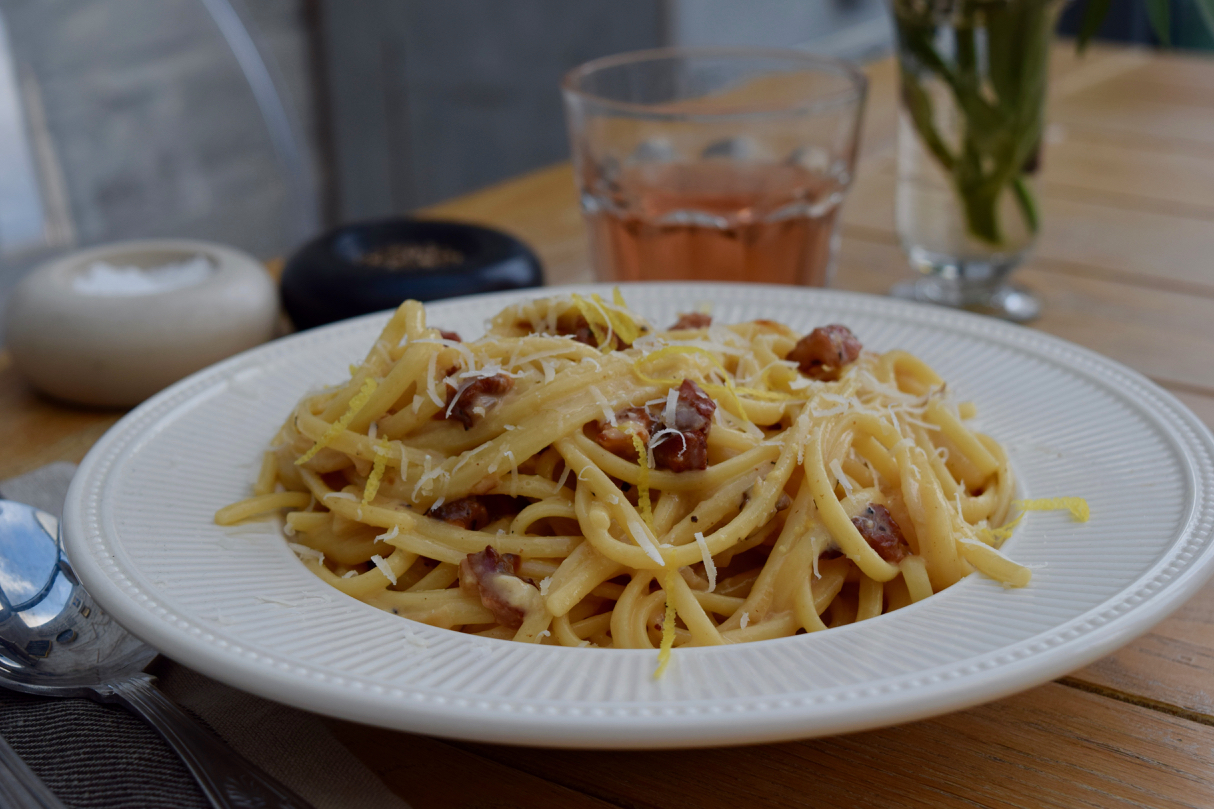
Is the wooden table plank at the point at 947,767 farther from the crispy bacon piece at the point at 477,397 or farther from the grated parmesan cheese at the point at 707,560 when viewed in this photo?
the crispy bacon piece at the point at 477,397

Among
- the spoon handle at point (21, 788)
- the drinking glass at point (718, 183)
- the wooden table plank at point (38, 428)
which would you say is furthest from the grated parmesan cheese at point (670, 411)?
the wooden table plank at point (38, 428)

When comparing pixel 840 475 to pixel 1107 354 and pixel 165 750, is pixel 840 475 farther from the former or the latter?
pixel 1107 354

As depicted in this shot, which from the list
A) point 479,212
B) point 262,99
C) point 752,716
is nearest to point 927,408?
point 752,716

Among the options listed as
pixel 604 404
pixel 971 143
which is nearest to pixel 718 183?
pixel 971 143

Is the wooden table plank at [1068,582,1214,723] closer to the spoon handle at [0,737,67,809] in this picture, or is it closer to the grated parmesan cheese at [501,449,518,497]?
the grated parmesan cheese at [501,449,518,497]

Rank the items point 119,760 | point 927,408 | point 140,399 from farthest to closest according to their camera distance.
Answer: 1. point 140,399
2. point 927,408
3. point 119,760

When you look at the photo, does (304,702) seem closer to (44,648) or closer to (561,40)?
(44,648)

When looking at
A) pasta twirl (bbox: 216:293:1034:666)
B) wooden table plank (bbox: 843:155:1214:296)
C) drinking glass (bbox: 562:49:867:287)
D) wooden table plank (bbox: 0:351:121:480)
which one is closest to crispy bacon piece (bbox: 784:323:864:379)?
pasta twirl (bbox: 216:293:1034:666)
